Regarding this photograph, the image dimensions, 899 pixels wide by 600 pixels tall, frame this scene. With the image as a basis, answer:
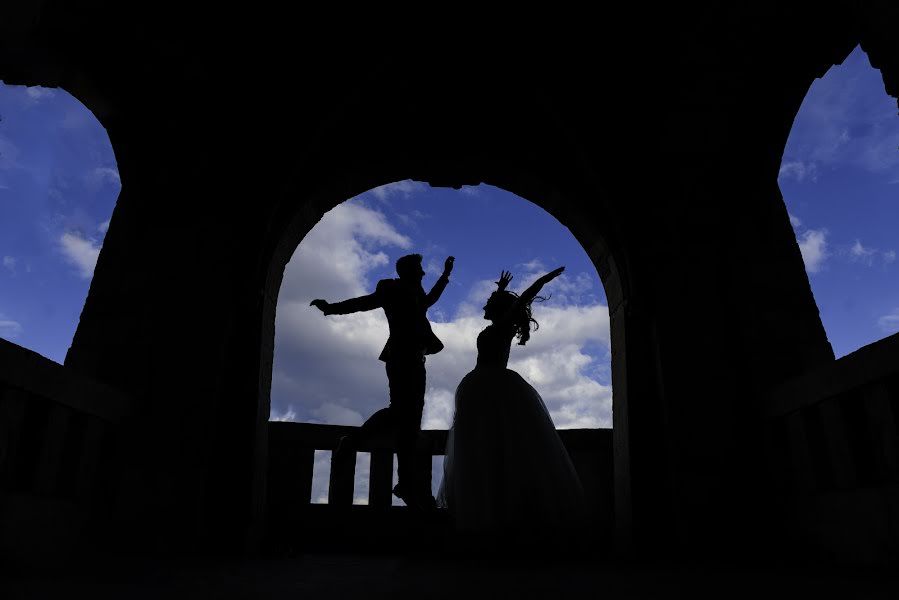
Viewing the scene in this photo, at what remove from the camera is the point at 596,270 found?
19.7 feet

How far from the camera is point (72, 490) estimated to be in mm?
3850

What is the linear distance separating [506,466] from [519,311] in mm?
1386

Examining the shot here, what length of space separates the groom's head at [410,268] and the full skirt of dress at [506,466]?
94 centimetres

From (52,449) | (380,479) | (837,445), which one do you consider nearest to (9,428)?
(52,449)

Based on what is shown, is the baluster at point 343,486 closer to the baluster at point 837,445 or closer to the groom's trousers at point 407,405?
the groom's trousers at point 407,405

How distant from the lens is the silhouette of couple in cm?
433

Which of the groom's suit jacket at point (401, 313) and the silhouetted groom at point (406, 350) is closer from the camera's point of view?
the silhouetted groom at point (406, 350)

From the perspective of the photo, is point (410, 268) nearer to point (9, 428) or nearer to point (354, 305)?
point (354, 305)

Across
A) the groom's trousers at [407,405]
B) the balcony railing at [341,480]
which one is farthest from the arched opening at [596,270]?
the groom's trousers at [407,405]

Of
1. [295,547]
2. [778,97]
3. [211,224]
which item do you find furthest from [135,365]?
[778,97]

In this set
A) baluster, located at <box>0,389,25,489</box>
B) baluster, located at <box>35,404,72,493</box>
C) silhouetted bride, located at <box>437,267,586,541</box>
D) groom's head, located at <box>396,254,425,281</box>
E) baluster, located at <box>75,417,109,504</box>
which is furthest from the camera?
groom's head, located at <box>396,254,425,281</box>

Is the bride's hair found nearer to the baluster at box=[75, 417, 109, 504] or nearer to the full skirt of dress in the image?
the full skirt of dress

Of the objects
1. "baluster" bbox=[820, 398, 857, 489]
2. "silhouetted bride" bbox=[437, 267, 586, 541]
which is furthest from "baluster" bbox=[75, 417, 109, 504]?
"baluster" bbox=[820, 398, 857, 489]

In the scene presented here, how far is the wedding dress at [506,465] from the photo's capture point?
14.1 feet
